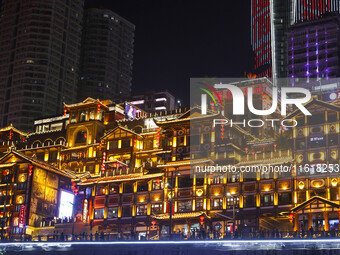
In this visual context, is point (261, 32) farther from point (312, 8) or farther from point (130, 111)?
point (130, 111)

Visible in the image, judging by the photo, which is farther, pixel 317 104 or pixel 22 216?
pixel 22 216

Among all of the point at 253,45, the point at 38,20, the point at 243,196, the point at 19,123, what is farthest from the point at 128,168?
the point at 253,45

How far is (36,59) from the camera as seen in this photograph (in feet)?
570

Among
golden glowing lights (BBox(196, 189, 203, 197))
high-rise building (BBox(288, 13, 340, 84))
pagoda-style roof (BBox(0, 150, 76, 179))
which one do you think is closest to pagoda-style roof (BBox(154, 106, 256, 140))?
golden glowing lights (BBox(196, 189, 203, 197))

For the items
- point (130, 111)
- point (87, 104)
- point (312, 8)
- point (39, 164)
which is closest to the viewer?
point (39, 164)

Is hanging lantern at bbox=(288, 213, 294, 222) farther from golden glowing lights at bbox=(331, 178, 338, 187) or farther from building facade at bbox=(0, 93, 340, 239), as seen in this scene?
golden glowing lights at bbox=(331, 178, 338, 187)

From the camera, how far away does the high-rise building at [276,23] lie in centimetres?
18800

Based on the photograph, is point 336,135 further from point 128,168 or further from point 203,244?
point 128,168

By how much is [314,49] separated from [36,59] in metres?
84.1

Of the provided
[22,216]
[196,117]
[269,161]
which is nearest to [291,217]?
[269,161]

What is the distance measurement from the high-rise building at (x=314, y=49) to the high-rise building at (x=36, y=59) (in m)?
70.0

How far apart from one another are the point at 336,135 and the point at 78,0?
128011 millimetres

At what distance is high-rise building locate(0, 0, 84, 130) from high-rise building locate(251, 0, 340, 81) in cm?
6107

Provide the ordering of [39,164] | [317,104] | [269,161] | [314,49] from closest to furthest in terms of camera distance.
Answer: [269,161], [317,104], [39,164], [314,49]
